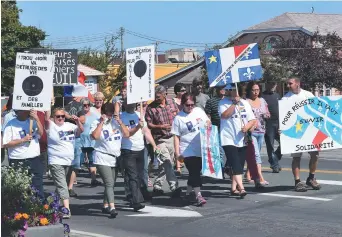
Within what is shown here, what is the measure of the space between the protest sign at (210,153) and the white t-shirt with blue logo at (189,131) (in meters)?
0.11

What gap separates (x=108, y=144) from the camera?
10.6m

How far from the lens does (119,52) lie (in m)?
55.0

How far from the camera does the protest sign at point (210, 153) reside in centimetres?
1129

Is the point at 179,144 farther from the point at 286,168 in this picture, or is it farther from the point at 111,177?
the point at 286,168

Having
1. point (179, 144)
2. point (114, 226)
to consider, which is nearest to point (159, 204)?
point (179, 144)

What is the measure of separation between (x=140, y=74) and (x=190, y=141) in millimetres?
1284

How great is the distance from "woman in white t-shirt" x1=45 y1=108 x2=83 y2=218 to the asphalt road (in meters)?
0.51

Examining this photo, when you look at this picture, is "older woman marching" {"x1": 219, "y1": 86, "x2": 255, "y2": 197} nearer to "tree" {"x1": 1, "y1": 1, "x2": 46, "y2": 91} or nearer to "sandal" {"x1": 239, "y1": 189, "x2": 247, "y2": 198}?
"sandal" {"x1": 239, "y1": 189, "x2": 247, "y2": 198}

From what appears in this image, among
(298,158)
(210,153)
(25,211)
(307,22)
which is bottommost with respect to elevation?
(25,211)

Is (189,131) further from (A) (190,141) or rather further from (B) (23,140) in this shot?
(B) (23,140)

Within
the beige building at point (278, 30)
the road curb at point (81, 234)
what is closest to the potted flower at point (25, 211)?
the road curb at point (81, 234)

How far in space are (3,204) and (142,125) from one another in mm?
3568

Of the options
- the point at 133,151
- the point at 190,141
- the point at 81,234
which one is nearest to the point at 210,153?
the point at 190,141

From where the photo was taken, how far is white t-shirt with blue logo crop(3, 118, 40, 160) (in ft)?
33.0
